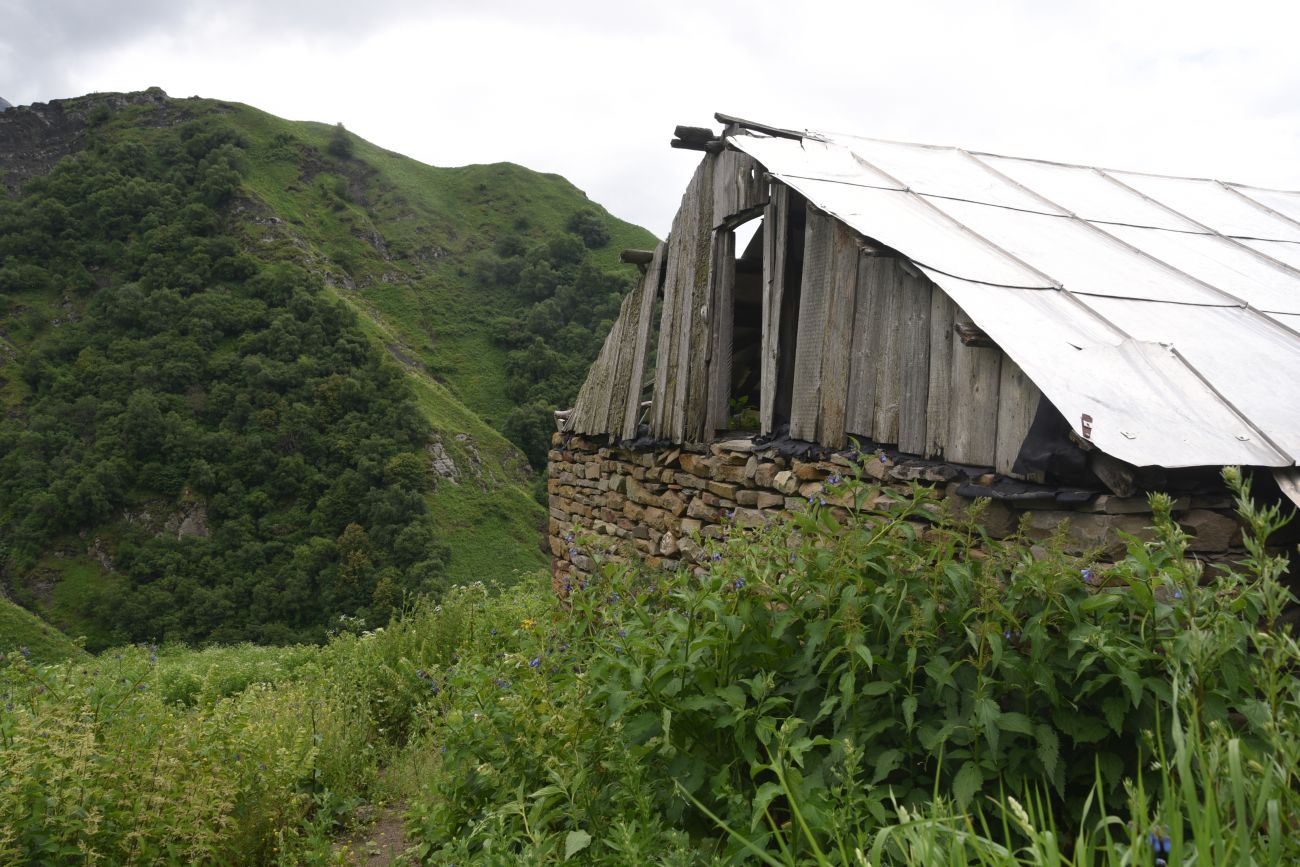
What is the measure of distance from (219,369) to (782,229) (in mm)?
44690

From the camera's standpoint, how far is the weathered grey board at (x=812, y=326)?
402cm

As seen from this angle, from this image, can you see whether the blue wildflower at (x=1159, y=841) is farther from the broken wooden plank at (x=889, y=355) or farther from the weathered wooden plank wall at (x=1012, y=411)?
the broken wooden plank at (x=889, y=355)

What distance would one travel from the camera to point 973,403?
3049 mm

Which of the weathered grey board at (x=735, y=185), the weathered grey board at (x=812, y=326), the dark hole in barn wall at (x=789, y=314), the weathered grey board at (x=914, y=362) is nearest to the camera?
the weathered grey board at (x=914, y=362)

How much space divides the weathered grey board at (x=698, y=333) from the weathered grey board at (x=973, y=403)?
2.12m

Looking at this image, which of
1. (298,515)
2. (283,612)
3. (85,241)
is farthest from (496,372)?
(85,241)

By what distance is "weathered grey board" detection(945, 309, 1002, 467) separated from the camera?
2.96 m

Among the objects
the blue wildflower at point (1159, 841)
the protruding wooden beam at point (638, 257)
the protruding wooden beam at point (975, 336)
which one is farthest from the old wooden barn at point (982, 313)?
the blue wildflower at point (1159, 841)

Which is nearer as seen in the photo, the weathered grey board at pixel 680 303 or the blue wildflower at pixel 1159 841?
the blue wildflower at pixel 1159 841

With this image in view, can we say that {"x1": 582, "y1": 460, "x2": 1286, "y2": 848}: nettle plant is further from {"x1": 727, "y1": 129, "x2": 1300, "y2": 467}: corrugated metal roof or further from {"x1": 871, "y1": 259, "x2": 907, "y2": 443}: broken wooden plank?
{"x1": 871, "y1": 259, "x2": 907, "y2": 443}: broken wooden plank

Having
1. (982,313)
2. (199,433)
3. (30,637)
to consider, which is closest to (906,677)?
(982,313)

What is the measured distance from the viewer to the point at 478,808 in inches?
120

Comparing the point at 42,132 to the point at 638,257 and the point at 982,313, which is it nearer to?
the point at 638,257

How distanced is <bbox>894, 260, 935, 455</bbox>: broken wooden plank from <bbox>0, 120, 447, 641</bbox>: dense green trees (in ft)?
91.3
